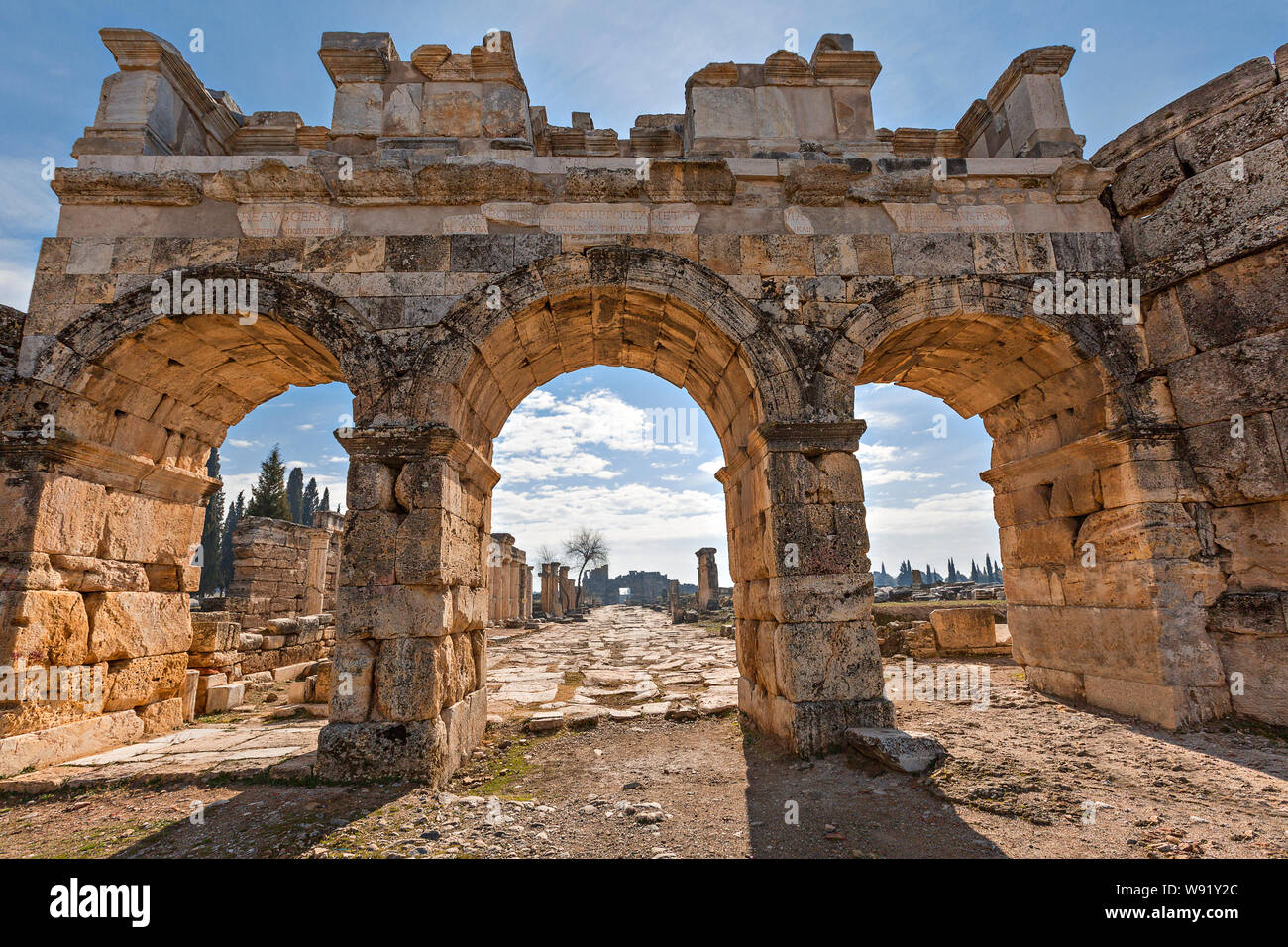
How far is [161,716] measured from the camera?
5.79 meters

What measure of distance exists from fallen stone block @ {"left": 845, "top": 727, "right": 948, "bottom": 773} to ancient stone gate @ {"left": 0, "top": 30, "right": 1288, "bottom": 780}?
26cm

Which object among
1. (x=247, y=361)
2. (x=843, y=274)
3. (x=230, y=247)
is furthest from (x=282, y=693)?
(x=843, y=274)

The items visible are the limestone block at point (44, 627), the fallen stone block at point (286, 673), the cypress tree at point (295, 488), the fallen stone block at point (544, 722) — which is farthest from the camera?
the cypress tree at point (295, 488)

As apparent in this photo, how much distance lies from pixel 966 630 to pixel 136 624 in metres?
10.4

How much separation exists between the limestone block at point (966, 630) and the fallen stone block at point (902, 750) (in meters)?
5.82

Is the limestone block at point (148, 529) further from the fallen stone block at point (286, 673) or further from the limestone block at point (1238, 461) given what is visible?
the limestone block at point (1238, 461)

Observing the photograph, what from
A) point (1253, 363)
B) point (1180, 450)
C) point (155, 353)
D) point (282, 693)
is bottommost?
point (282, 693)

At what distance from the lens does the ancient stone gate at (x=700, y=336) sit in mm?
4605

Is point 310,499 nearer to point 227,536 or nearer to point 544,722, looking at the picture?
point 227,536

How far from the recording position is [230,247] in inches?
206

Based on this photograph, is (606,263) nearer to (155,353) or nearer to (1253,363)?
(155,353)

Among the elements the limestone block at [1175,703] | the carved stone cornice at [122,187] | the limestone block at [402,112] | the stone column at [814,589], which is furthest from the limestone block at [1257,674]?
the carved stone cornice at [122,187]
